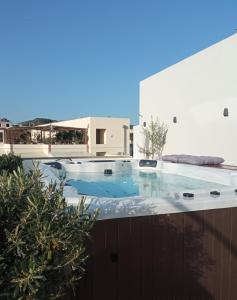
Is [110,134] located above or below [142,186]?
above

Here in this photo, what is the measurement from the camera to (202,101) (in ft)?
25.5

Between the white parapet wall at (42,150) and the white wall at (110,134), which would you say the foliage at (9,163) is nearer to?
the white parapet wall at (42,150)

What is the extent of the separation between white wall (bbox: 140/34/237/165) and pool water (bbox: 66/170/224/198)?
4.36ft

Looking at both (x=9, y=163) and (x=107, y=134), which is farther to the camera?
(x=107, y=134)

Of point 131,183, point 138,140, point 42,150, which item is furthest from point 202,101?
point 42,150

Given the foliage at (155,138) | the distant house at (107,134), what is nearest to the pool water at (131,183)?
the foliage at (155,138)

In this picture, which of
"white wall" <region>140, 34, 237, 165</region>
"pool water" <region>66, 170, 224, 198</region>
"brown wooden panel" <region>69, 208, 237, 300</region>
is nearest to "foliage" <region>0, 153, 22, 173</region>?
"pool water" <region>66, 170, 224, 198</region>

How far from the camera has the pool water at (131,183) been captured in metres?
5.87

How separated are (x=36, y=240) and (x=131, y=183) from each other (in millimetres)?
5624

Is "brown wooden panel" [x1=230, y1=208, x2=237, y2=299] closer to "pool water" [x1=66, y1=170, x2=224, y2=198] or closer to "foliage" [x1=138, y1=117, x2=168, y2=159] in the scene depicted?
"pool water" [x1=66, y1=170, x2=224, y2=198]

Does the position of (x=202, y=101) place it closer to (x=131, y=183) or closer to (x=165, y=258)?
(x=131, y=183)

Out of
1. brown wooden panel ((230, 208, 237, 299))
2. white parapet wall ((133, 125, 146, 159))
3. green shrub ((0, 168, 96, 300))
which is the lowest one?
brown wooden panel ((230, 208, 237, 299))

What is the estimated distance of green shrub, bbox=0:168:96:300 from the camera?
132 cm

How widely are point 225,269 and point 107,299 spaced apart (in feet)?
3.97
